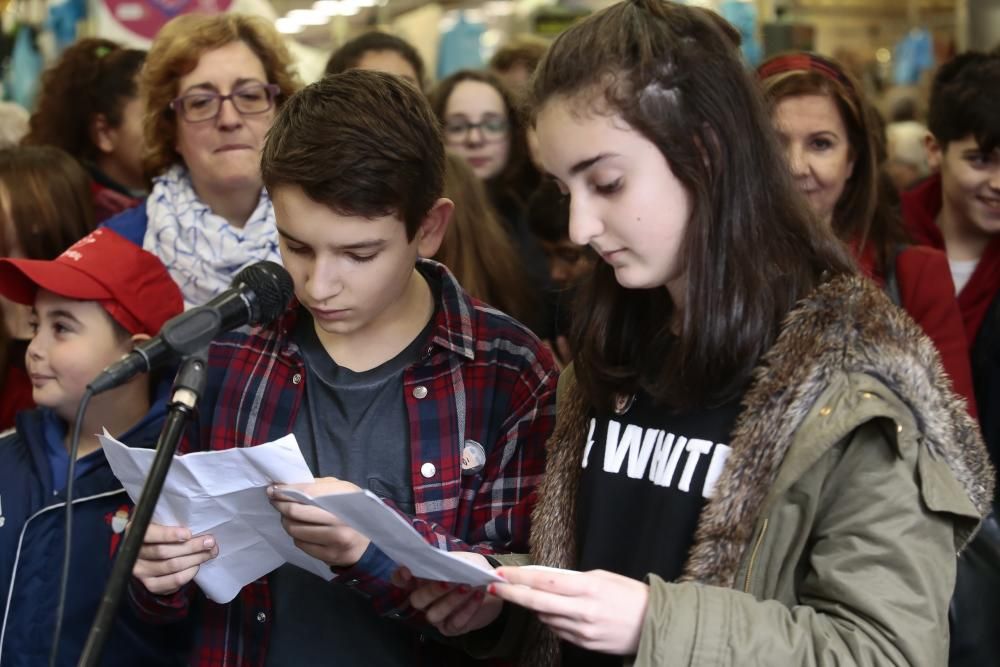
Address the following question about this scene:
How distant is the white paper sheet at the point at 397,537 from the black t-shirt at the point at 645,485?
24 centimetres

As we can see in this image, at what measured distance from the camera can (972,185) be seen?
9.97ft

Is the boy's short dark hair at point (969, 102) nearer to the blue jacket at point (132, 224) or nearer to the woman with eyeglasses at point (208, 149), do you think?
the woman with eyeglasses at point (208, 149)

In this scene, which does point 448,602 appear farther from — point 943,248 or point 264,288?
point 943,248

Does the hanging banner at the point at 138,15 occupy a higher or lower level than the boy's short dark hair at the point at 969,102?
higher

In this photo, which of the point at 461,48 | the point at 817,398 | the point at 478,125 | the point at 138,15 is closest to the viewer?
the point at 817,398

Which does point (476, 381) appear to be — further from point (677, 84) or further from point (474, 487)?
point (677, 84)

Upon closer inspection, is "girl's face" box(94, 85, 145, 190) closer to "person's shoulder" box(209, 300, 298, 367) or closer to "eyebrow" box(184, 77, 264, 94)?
"eyebrow" box(184, 77, 264, 94)

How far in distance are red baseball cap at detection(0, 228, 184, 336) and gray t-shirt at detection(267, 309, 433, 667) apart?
619mm

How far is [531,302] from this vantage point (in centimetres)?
314

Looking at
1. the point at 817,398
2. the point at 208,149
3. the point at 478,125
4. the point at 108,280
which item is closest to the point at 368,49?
the point at 478,125

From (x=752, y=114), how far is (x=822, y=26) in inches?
340

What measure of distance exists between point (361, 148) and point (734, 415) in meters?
0.76

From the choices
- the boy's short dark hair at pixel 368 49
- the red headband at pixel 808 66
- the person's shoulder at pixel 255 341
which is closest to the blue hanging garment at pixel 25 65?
the boy's short dark hair at pixel 368 49

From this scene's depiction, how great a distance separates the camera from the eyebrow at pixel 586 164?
5.06 ft
